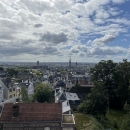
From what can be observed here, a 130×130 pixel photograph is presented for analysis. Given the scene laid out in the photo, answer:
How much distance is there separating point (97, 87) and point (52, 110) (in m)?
14.6

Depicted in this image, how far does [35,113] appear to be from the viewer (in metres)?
24.9

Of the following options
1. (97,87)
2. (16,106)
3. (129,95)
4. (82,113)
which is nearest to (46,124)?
(16,106)

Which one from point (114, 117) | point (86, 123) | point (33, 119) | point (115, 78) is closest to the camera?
point (33, 119)

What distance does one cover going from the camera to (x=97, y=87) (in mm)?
37562

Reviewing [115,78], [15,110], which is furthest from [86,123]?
[115,78]

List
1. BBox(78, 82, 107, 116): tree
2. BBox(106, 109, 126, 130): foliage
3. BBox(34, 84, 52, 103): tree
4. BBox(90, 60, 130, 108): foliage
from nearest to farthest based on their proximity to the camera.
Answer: BBox(106, 109, 126, 130): foliage → BBox(78, 82, 107, 116): tree → BBox(90, 60, 130, 108): foliage → BBox(34, 84, 52, 103): tree

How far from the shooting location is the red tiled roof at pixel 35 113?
24266 mm

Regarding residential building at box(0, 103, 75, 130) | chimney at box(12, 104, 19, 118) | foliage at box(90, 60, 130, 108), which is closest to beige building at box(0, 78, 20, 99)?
foliage at box(90, 60, 130, 108)

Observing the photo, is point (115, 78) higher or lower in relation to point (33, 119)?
higher

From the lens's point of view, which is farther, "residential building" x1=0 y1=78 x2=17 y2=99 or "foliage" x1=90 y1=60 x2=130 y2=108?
"residential building" x1=0 y1=78 x2=17 y2=99

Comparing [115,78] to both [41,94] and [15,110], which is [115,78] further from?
[15,110]

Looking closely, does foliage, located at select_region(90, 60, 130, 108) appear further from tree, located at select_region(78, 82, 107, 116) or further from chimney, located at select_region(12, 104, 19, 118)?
chimney, located at select_region(12, 104, 19, 118)

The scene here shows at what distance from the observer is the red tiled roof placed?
2427 cm

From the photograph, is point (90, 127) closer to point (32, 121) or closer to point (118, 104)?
point (32, 121)
